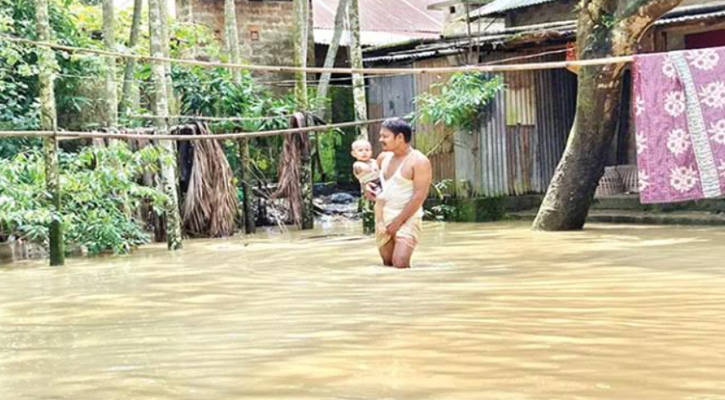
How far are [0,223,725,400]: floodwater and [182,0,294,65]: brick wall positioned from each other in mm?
11220

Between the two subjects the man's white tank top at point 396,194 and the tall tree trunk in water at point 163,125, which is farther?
the tall tree trunk in water at point 163,125

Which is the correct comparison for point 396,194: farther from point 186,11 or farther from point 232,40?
point 186,11

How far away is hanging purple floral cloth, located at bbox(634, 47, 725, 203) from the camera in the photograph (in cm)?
930

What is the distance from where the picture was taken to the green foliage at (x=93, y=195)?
412 inches

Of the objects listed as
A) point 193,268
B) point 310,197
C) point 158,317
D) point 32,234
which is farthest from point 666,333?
point 310,197

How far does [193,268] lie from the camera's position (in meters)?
9.38

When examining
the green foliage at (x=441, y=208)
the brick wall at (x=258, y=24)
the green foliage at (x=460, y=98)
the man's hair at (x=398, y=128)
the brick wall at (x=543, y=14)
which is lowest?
the green foliage at (x=441, y=208)

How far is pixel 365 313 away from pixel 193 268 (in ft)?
13.8

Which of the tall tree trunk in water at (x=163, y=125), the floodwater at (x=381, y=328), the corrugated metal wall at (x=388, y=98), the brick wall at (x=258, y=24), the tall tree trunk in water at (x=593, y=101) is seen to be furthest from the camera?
Result: the brick wall at (x=258, y=24)

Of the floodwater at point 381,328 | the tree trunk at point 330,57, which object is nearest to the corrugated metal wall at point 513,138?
the tree trunk at point 330,57

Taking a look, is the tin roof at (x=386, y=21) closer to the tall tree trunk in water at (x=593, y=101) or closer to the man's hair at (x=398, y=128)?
the tall tree trunk in water at (x=593, y=101)

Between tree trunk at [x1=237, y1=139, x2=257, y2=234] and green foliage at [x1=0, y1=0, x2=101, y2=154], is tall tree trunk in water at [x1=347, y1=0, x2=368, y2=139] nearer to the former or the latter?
tree trunk at [x1=237, y1=139, x2=257, y2=234]

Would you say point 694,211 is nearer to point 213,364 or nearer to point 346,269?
point 346,269

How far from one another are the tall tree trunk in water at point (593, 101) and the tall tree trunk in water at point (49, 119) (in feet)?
18.8
